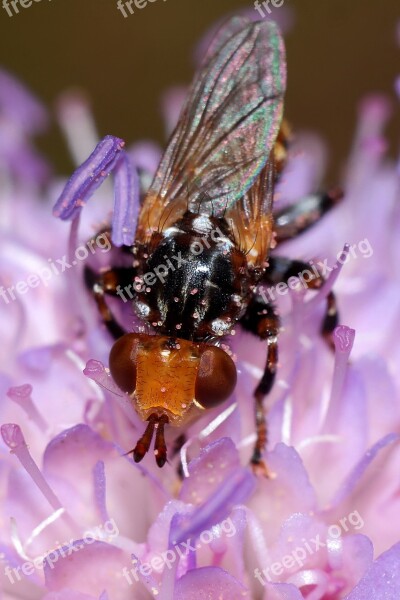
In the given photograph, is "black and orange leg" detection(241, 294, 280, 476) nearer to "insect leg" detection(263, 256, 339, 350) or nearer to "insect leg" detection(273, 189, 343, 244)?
"insect leg" detection(263, 256, 339, 350)

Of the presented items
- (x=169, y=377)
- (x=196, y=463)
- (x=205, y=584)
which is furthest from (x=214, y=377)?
(x=205, y=584)

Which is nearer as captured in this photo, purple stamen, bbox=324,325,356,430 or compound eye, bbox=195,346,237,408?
compound eye, bbox=195,346,237,408

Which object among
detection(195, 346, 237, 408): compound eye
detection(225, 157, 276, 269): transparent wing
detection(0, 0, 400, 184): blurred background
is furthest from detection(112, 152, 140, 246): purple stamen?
detection(0, 0, 400, 184): blurred background

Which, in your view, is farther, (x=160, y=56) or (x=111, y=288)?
(x=160, y=56)

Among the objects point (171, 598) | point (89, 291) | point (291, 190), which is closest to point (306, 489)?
point (171, 598)

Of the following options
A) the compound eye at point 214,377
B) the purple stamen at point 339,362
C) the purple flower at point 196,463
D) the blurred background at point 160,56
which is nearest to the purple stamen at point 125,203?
the purple flower at point 196,463

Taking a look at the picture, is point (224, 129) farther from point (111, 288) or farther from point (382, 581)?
point (382, 581)

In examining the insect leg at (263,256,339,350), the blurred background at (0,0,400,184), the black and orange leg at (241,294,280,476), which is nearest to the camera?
the black and orange leg at (241,294,280,476)
